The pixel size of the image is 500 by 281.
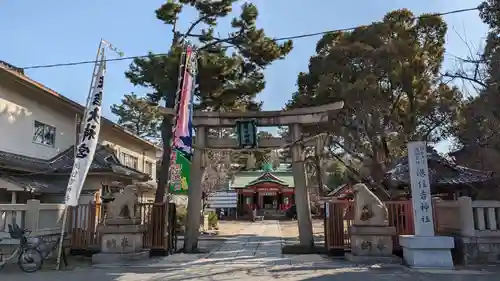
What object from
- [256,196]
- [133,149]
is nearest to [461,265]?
[133,149]

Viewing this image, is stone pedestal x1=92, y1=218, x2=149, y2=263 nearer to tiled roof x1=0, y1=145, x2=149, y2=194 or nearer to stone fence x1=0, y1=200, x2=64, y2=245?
stone fence x1=0, y1=200, x2=64, y2=245

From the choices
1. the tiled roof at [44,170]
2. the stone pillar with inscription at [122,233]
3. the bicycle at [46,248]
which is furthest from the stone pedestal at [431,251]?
the tiled roof at [44,170]

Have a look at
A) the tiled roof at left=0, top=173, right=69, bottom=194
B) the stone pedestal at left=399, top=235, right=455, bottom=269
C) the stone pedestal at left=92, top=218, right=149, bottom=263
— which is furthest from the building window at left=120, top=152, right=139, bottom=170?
the stone pedestal at left=399, top=235, right=455, bottom=269

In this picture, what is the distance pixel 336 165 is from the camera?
1182 inches

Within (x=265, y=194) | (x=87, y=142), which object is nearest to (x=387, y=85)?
(x=87, y=142)

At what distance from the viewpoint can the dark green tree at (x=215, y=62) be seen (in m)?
18.4

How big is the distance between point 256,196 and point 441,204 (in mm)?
33724

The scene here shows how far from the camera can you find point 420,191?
1151 centimetres

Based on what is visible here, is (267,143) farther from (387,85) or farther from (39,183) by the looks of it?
(39,183)

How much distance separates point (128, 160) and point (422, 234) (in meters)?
21.9

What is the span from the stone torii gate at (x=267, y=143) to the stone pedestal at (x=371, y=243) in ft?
8.40

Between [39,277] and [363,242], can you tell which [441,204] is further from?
[39,277]

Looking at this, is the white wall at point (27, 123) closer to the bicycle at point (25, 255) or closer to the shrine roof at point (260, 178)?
the bicycle at point (25, 255)

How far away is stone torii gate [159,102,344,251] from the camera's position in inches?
582
